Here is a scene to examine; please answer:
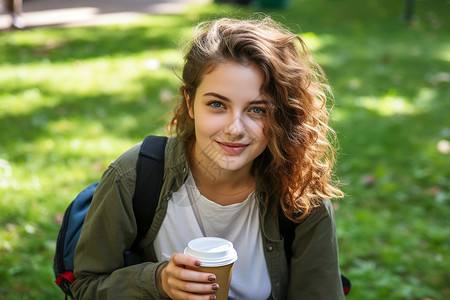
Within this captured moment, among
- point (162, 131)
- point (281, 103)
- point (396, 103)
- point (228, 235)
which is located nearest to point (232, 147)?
point (281, 103)

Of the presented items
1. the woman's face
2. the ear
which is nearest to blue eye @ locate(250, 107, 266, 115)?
the woman's face

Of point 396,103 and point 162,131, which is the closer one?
point 162,131

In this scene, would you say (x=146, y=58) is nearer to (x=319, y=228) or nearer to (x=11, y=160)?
(x=11, y=160)

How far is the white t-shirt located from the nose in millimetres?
283

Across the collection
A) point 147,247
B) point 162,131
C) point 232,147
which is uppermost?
point 232,147

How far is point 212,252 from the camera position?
1.60 m

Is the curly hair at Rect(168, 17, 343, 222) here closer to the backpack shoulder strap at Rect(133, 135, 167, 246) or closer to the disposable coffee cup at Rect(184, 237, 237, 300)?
the backpack shoulder strap at Rect(133, 135, 167, 246)

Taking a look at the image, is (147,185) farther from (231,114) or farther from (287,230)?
(287,230)

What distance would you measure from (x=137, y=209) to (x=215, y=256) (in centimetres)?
43

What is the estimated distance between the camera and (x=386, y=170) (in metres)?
4.15

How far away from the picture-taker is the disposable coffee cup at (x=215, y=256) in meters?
1.59

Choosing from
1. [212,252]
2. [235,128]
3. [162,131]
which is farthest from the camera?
[162,131]

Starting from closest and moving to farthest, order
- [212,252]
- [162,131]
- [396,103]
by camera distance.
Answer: [212,252] < [162,131] < [396,103]

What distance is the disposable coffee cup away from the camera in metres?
1.59
